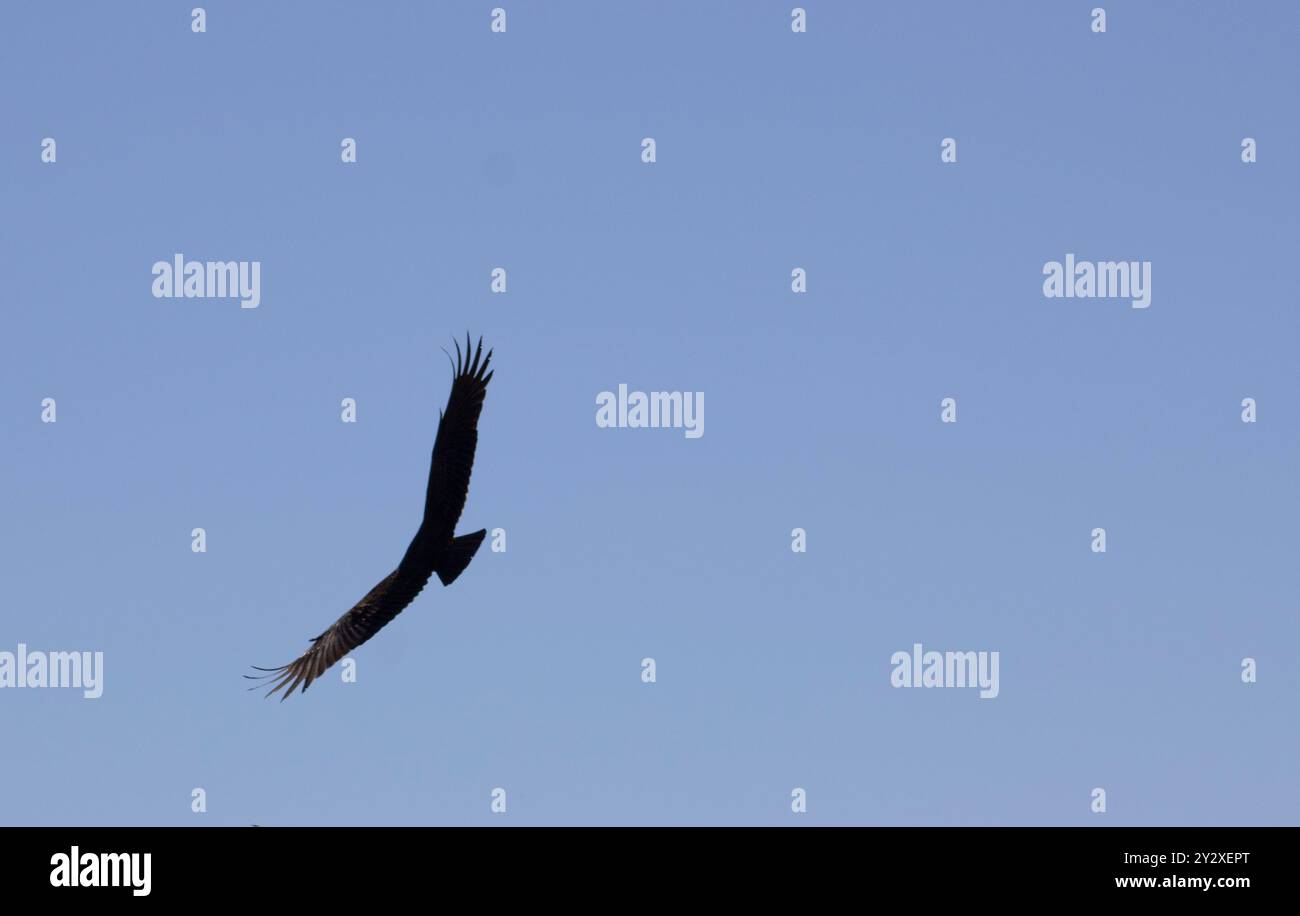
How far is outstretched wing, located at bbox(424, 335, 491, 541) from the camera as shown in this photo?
34.5 m

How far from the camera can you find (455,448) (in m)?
34.6

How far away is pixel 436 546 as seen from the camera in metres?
35.0

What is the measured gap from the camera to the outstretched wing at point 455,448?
113 ft

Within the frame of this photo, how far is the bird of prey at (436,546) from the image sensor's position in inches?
1358

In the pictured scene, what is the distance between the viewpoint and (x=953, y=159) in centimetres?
5588

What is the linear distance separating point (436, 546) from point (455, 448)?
182 cm

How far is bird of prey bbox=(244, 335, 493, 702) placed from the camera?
34500 mm
